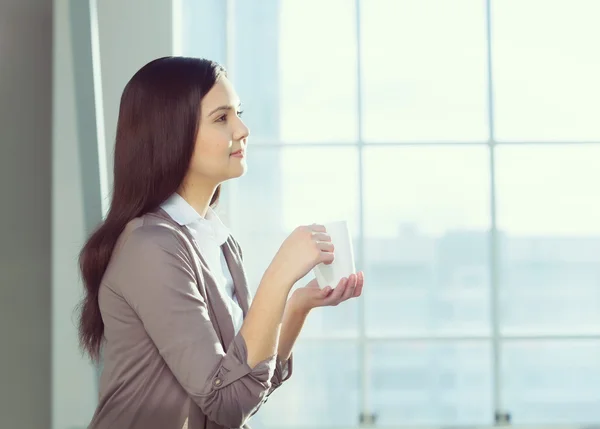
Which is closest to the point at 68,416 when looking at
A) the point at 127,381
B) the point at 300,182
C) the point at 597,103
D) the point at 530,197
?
the point at 300,182

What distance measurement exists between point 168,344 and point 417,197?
1865 mm

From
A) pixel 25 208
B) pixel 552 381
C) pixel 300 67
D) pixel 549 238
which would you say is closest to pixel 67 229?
pixel 25 208

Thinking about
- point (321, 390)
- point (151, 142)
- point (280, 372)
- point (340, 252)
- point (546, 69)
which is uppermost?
point (546, 69)

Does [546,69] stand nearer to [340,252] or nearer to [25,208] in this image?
[25,208]

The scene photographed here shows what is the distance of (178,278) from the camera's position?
119 cm

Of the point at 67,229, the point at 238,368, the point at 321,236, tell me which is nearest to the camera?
the point at 238,368

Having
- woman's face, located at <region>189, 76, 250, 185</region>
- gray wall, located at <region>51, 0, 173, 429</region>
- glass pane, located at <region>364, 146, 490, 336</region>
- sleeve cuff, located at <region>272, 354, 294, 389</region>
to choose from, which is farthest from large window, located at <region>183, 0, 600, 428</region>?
woman's face, located at <region>189, 76, 250, 185</region>

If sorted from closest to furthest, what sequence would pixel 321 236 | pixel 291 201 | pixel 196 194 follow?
pixel 321 236 → pixel 196 194 → pixel 291 201

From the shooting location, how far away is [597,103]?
2977 millimetres

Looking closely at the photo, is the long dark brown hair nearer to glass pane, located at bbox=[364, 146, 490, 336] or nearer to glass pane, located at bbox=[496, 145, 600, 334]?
glass pane, located at bbox=[364, 146, 490, 336]

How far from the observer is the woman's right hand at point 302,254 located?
120 centimetres

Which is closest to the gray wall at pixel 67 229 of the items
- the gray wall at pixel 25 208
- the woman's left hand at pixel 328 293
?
the gray wall at pixel 25 208

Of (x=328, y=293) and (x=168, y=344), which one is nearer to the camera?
(x=168, y=344)

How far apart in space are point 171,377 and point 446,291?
1826mm
